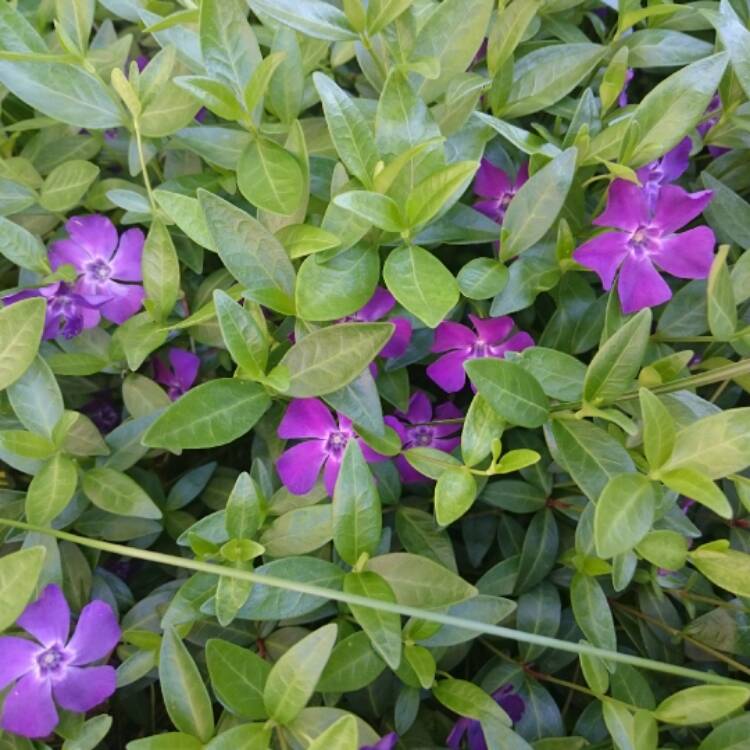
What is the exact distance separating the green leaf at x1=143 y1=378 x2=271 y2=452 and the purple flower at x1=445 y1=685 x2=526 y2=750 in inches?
17.6

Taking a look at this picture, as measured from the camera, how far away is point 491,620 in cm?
90

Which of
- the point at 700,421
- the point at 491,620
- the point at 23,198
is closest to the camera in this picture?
the point at 700,421

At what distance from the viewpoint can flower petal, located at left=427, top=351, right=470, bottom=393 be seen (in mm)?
966

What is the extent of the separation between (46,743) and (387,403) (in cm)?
55

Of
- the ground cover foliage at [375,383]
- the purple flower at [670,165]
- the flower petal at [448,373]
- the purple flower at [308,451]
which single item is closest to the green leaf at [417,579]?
the ground cover foliage at [375,383]

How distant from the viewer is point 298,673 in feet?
2.54

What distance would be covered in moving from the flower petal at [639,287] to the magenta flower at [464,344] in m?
0.12

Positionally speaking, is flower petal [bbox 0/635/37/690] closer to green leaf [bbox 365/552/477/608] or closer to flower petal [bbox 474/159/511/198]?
green leaf [bbox 365/552/477/608]

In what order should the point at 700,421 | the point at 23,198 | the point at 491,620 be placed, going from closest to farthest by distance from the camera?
the point at 700,421 → the point at 491,620 → the point at 23,198

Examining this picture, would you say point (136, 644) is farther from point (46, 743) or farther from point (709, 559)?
point (709, 559)

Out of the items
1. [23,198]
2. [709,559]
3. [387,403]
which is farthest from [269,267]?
[709,559]

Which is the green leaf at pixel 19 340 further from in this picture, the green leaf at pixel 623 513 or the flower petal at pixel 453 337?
the green leaf at pixel 623 513

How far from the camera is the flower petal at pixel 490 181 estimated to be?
102 cm

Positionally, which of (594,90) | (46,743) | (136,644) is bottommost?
(46,743)
